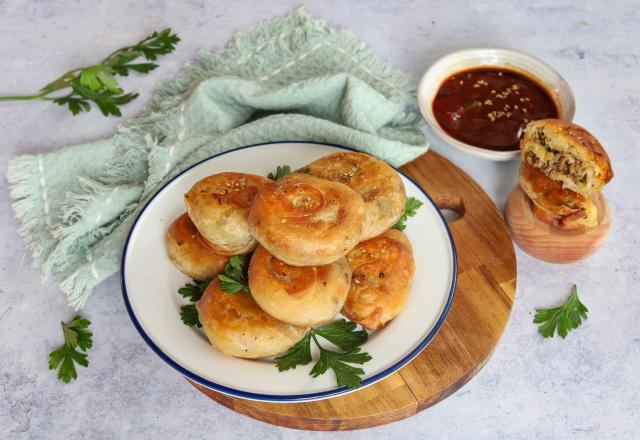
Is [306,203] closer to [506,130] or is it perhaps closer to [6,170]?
[506,130]

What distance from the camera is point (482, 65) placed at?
14.0 feet

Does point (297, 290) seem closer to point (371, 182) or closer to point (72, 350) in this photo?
point (371, 182)

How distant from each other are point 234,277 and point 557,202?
1692 millimetres

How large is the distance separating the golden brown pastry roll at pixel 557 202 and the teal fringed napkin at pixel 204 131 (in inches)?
26.1

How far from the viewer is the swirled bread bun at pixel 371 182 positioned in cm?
303

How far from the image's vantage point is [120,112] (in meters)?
4.23

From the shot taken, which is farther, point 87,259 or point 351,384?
point 87,259

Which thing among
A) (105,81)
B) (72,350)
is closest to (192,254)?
(72,350)

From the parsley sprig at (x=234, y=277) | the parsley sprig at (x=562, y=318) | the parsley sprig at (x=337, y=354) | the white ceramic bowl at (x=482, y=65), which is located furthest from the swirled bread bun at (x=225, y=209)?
the parsley sprig at (x=562, y=318)

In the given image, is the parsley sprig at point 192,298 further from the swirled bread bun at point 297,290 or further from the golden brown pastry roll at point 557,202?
the golden brown pastry roll at point 557,202

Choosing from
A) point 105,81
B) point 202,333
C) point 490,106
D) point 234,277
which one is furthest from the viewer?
point 105,81

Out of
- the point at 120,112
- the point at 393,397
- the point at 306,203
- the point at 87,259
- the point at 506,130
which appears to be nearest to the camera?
the point at 306,203

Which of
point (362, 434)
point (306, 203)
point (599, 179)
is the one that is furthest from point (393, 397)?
point (599, 179)

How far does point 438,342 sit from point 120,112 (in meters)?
2.50
